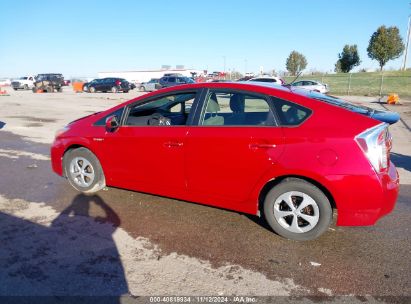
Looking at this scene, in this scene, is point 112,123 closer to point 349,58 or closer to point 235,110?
point 235,110

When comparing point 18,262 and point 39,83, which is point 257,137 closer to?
point 18,262

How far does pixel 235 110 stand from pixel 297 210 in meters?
1.31

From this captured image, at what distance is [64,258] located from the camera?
3.17 meters

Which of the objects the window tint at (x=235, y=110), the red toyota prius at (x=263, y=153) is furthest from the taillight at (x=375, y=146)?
the window tint at (x=235, y=110)

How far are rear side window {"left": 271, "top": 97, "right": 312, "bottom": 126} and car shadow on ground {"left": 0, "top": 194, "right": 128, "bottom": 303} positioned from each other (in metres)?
2.13

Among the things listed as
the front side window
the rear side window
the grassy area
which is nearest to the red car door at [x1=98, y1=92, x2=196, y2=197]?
the front side window

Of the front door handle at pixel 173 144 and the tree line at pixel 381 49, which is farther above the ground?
the tree line at pixel 381 49

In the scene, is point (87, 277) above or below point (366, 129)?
below

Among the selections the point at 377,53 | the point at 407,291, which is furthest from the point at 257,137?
the point at 377,53

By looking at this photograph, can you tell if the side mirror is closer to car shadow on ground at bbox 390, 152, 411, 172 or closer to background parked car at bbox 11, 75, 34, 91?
car shadow on ground at bbox 390, 152, 411, 172

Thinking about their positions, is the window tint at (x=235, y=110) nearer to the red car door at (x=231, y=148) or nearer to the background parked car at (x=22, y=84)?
the red car door at (x=231, y=148)

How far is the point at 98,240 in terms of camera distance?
11.6ft

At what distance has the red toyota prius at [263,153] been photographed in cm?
318

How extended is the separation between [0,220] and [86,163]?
49.3 inches
